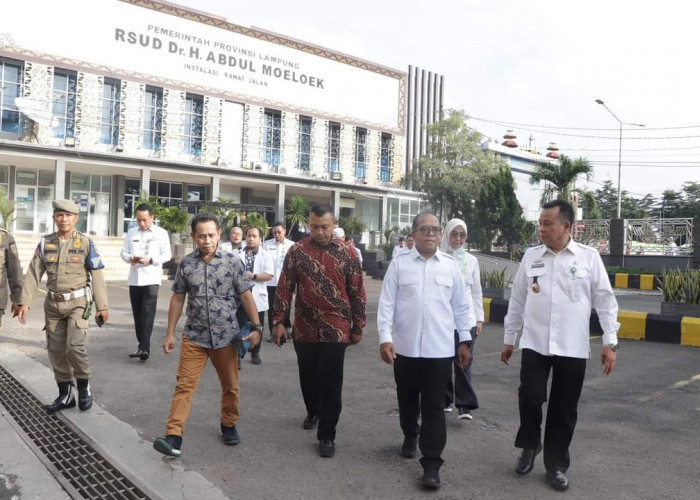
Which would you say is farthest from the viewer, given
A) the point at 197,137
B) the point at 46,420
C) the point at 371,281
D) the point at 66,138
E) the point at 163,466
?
the point at 197,137

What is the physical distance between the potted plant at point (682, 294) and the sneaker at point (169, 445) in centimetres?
854

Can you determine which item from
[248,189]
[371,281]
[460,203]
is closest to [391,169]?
[460,203]

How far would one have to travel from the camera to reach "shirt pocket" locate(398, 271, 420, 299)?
395cm

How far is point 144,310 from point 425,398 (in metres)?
4.47

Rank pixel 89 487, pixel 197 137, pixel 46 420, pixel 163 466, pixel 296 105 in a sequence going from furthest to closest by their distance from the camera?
pixel 296 105, pixel 197 137, pixel 46 420, pixel 163 466, pixel 89 487

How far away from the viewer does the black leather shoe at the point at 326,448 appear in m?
4.04

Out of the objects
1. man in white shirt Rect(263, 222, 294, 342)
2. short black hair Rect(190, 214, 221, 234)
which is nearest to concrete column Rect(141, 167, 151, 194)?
man in white shirt Rect(263, 222, 294, 342)

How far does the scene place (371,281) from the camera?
22.6m

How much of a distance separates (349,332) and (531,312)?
4.24ft

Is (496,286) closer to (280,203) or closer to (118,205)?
(280,203)

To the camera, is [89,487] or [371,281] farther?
[371,281]

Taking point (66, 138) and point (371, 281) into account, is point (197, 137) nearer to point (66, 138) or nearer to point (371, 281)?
point (66, 138)

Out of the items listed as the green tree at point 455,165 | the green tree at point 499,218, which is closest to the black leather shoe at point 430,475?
the green tree at point 499,218

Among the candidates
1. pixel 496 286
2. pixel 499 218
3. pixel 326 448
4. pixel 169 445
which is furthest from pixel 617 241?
pixel 169 445
